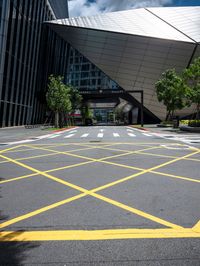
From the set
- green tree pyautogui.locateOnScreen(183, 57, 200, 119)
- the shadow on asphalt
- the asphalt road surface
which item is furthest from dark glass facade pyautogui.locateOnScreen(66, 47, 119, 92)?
the shadow on asphalt

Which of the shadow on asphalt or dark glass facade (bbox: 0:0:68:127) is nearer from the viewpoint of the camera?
the shadow on asphalt

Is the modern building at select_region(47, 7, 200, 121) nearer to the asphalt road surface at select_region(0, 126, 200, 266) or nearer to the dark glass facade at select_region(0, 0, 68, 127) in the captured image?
the dark glass facade at select_region(0, 0, 68, 127)

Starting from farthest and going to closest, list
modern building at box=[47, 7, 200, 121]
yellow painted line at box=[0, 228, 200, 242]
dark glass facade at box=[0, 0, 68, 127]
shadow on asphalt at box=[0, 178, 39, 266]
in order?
modern building at box=[47, 7, 200, 121]
dark glass facade at box=[0, 0, 68, 127]
yellow painted line at box=[0, 228, 200, 242]
shadow on asphalt at box=[0, 178, 39, 266]

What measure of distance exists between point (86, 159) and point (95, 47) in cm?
5778

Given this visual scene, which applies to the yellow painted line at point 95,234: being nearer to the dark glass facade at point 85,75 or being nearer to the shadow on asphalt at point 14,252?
the shadow on asphalt at point 14,252

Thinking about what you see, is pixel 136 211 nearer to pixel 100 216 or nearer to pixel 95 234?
pixel 100 216

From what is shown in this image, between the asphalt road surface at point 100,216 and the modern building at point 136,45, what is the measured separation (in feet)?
176

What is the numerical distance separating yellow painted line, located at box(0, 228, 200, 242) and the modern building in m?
56.9

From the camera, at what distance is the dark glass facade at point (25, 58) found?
4050 centimetres

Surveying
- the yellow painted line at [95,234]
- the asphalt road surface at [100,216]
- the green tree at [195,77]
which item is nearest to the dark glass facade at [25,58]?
the green tree at [195,77]

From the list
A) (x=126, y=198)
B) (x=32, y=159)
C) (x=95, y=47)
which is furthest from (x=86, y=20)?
(x=126, y=198)

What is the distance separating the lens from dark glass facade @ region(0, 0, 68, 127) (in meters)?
40.5

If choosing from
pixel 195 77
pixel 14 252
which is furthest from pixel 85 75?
pixel 14 252

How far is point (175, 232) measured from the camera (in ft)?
13.2
